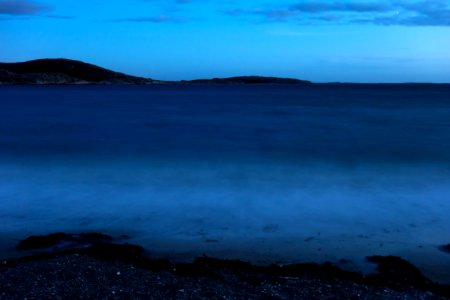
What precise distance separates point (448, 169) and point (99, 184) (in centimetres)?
991

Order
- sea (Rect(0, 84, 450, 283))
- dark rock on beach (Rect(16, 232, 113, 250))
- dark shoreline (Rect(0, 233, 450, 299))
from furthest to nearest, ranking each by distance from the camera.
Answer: sea (Rect(0, 84, 450, 283)) < dark rock on beach (Rect(16, 232, 113, 250)) < dark shoreline (Rect(0, 233, 450, 299))

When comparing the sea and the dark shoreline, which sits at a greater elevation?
the dark shoreline

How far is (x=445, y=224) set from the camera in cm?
954

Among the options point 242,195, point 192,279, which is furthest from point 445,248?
point 242,195

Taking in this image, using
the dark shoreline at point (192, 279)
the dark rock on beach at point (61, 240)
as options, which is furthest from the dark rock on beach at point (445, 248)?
the dark rock on beach at point (61, 240)

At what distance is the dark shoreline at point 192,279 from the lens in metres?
5.95

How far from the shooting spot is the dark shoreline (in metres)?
5.95

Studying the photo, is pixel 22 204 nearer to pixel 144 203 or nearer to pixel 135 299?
pixel 144 203

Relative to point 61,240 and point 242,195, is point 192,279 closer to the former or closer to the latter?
point 61,240

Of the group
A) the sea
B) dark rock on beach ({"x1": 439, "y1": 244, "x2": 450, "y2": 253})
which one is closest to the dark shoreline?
the sea

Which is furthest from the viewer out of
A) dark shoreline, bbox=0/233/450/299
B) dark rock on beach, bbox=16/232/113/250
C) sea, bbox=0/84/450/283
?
sea, bbox=0/84/450/283

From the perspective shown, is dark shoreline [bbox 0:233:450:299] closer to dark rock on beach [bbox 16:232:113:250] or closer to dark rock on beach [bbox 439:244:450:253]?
dark rock on beach [bbox 16:232:113:250]

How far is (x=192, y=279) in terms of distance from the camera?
255 inches

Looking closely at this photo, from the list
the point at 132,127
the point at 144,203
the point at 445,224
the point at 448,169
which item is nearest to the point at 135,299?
the point at 144,203
